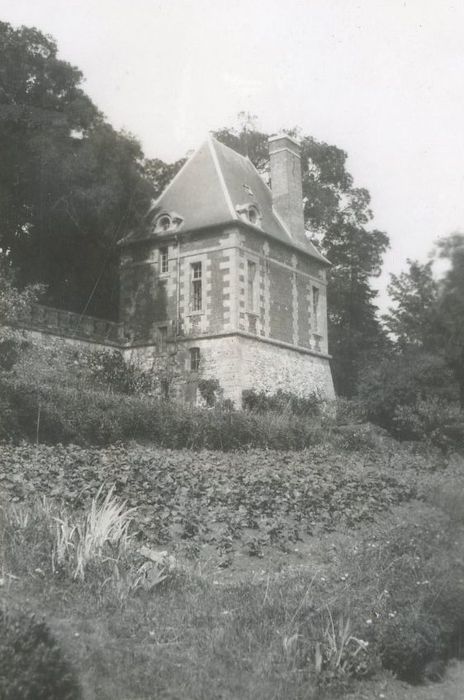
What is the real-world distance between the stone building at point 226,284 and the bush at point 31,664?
689 inches

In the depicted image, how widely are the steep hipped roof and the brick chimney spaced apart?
27 cm

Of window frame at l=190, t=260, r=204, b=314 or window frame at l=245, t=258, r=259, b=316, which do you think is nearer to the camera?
window frame at l=245, t=258, r=259, b=316

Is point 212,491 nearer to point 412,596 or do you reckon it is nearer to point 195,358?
point 412,596

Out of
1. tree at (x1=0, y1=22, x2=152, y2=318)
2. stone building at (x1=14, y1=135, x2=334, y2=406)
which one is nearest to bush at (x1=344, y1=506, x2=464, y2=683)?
stone building at (x1=14, y1=135, x2=334, y2=406)

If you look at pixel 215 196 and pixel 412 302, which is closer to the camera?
pixel 215 196

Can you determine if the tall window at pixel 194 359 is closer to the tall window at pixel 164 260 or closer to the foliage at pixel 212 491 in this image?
the tall window at pixel 164 260

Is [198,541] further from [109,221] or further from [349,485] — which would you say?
[109,221]

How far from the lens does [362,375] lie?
22062 mm

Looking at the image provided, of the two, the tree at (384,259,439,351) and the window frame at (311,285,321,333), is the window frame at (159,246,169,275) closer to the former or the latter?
the window frame at (311,285,321,333)

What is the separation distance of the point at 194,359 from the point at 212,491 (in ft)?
45.1

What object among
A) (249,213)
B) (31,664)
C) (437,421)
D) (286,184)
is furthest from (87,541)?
(286,184)

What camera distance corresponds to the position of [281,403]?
21625 mm

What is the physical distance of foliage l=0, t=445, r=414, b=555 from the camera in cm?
746

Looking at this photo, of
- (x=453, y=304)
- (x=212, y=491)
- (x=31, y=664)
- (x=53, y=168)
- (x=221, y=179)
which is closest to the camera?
(x=31, y=664)
